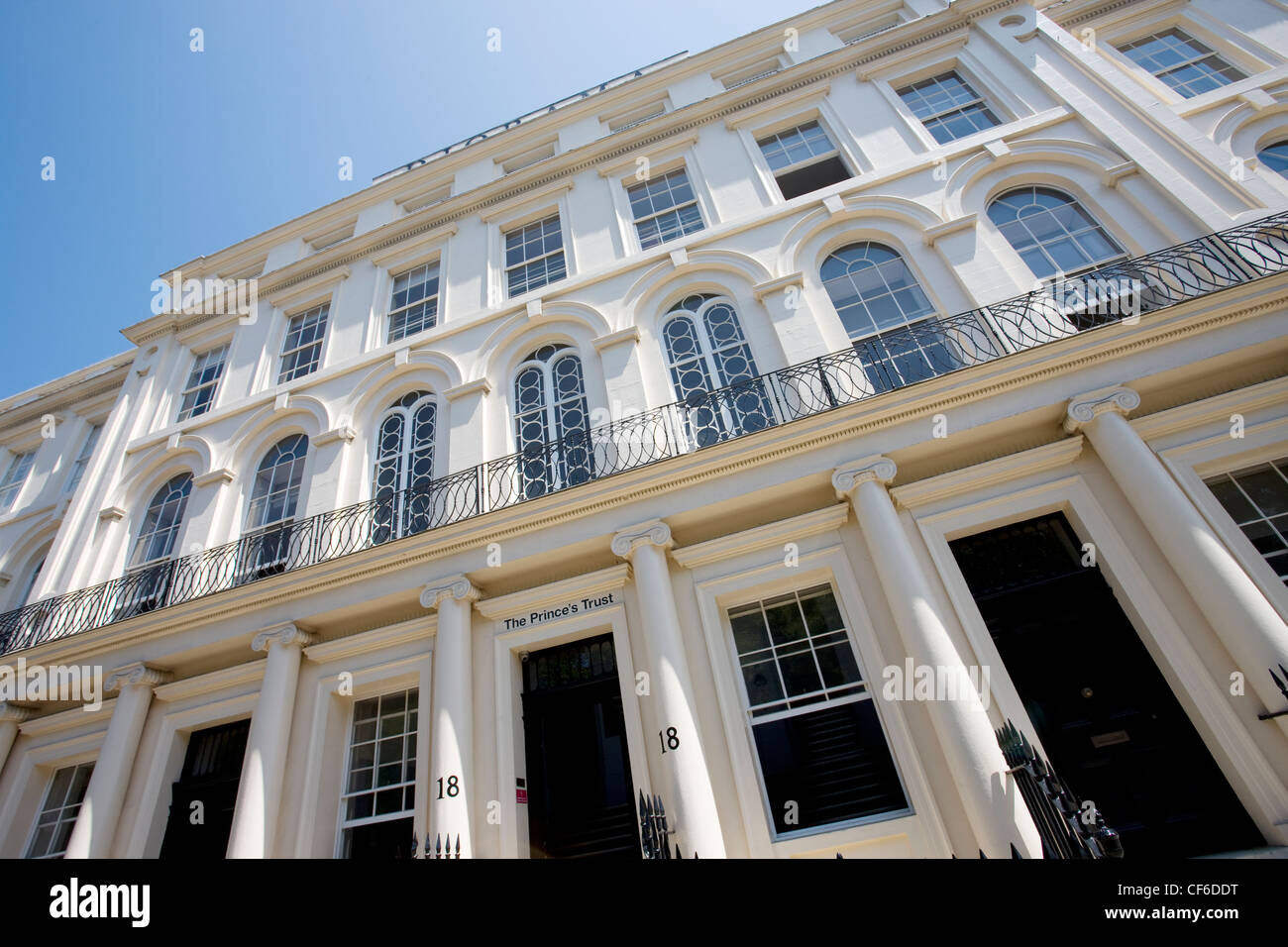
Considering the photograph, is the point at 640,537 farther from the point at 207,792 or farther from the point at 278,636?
the point at 207,792

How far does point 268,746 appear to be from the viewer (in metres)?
7.96

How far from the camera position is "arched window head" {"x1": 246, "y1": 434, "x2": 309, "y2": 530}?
448 inches

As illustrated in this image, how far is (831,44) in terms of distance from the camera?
47.3 ft

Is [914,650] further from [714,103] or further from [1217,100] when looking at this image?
[714,103]

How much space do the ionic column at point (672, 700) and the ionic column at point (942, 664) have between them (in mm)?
2235

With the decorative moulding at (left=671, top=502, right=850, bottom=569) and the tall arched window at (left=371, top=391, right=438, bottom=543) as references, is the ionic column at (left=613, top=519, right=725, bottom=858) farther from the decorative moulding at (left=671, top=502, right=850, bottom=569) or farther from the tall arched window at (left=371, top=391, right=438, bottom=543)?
the tall arched window at (left=371, top=391, right=438, bottom=543)

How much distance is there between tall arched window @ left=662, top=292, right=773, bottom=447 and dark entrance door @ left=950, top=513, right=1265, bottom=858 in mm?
3264

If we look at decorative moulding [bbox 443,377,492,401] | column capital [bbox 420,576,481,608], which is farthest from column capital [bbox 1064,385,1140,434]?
decorative moulding [bbox 443,377,492,401]

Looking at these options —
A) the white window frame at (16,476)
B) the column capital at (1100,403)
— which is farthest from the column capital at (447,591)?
the white window frame at (16,476)

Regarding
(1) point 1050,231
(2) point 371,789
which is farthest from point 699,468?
(1) point 1050,231

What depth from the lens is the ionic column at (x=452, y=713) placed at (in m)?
6.83

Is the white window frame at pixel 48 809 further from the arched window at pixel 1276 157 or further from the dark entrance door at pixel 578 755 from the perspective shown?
the arched window at pixel 1276 157

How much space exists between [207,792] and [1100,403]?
1244cm

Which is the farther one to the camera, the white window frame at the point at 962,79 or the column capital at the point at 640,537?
the white window frame at the point at 962,79
